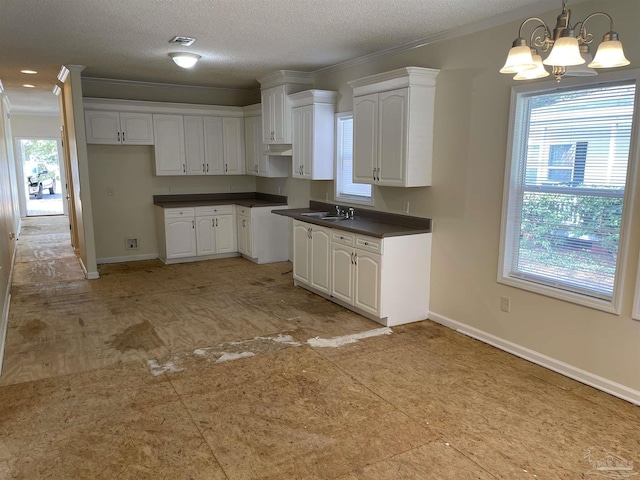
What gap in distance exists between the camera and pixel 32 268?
6.57m

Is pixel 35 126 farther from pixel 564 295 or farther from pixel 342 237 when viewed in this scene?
pixel 564 295

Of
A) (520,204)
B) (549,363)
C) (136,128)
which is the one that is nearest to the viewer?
(549,363)

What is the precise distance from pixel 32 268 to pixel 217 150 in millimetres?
3069

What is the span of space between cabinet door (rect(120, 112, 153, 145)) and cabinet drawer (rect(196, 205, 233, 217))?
1.17 m

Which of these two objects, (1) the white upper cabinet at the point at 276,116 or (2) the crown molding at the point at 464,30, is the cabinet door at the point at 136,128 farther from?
(2) the crown molding at the point at 464,30

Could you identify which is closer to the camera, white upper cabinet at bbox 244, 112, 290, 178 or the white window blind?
the white window blind

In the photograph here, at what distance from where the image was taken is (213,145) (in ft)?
23.6

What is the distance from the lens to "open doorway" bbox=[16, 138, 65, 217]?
11734 millimetres

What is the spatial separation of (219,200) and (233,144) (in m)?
0.91

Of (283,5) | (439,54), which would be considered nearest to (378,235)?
(439,54)

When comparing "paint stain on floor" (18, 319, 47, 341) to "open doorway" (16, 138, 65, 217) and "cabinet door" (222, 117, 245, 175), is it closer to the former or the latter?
"cabinet door" (222, 117, 245, 175)

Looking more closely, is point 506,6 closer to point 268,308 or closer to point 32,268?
point 268,308

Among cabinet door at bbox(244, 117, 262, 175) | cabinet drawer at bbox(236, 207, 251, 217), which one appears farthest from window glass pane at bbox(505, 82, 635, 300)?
cabinet door at bbox(244, 117, 262, 175)

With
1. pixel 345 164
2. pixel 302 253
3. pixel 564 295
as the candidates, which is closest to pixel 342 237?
pixel 302 253
